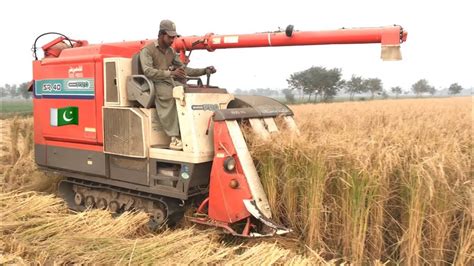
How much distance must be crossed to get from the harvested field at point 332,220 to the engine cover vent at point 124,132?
3.00ft

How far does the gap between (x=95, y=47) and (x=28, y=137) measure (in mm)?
4450

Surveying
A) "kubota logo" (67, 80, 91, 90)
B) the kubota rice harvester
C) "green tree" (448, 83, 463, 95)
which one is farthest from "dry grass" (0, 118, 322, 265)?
"green tree" (448, 83, 463, 95)

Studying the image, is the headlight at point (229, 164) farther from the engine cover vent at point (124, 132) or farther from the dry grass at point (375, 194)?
the engine cover vent at point (124, 132)

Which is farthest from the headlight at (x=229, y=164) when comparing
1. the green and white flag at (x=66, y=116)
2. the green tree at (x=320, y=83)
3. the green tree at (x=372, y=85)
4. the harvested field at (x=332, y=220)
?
the green tree at (x=372, y=85)

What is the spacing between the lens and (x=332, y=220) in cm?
404

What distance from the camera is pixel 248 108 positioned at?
5.22m

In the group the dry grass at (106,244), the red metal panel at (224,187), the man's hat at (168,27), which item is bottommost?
the dry grass at (106,244)

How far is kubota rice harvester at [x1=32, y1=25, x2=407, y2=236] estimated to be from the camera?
457cm

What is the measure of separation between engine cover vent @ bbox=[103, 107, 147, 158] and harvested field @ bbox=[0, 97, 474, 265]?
0.91 metres

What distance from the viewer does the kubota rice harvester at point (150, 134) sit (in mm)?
4574

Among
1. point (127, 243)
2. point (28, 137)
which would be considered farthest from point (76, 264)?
point (28, 137)

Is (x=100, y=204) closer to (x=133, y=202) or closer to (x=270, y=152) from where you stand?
(x=133, y=202)

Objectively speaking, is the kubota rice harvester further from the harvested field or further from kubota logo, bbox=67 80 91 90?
the harvested field

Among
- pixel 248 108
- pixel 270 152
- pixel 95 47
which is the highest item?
pixel 95 47
